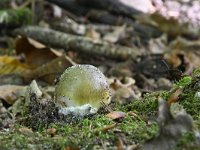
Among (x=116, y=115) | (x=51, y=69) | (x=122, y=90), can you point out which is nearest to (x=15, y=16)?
(x=51, y=69)

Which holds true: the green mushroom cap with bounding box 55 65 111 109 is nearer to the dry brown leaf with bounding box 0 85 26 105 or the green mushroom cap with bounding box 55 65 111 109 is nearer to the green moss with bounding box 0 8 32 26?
the dry brown leaf with bounding box 0 85 26 105

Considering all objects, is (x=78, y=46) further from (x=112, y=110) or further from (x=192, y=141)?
(x=192, y=141)

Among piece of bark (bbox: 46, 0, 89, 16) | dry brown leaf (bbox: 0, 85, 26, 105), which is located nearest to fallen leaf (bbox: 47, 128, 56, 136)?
dry brown leaf (bbox: 0, 85, 26, 105)

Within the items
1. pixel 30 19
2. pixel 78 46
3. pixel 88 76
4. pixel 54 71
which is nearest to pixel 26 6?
pixel 30 19

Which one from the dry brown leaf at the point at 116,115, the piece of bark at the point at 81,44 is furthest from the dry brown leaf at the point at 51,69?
the dry brown leaf at the point at 116,115

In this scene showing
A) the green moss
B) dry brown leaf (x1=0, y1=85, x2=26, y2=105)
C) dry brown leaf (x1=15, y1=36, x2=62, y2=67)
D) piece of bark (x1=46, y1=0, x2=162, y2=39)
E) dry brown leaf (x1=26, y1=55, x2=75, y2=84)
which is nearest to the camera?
dry brown leaf (x1=0, y1=85, x2=26, y2=105)

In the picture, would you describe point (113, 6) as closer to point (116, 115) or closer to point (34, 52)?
point (34, 52)

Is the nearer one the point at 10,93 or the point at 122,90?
the point at 10,93
